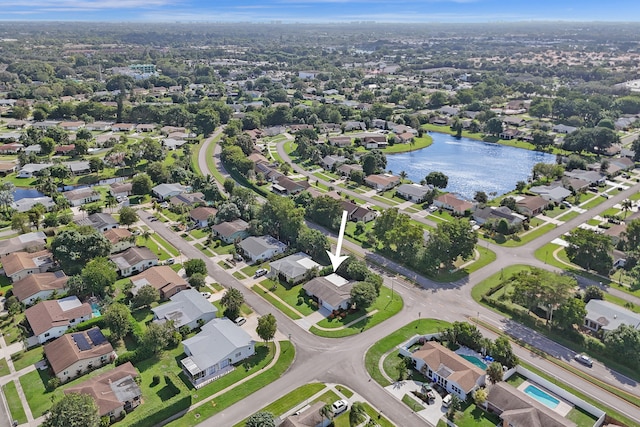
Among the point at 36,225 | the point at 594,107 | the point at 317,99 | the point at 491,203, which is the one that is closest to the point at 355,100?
the point at 317,99

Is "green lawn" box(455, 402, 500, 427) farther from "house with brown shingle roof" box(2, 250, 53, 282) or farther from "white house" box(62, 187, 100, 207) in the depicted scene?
"white house" box(62, 187, 100, 207)

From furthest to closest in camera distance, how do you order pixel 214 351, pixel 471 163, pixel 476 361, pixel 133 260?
pixel 471 163 → pixel 133 260 → pixel 476 361 → pixel 214 351

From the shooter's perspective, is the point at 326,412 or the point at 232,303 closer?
the point at 326,412

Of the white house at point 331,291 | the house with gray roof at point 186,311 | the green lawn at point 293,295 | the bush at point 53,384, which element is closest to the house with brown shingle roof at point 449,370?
the white house at point 331,291

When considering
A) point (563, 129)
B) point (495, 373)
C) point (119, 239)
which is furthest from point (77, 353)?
point (563, 129)

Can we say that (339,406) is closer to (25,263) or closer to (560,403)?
(560,403)
